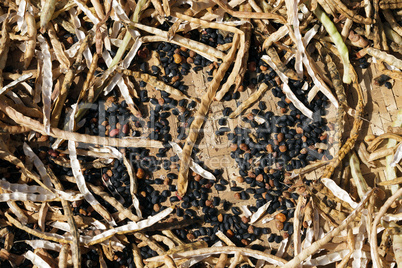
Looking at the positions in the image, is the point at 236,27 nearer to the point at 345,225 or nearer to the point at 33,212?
the point at 345,225

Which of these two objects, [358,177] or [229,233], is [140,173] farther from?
[358,177]

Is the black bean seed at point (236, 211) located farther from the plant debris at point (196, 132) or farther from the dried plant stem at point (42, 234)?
the dried plant stem at point (42, 234)

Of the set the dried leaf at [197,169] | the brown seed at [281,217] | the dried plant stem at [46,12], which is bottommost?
the brown seed at [281,217]

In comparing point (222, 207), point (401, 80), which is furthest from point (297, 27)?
A: point (222, 207)

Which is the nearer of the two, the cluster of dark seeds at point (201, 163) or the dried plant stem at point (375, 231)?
the dried plant stem at point (375, 231)

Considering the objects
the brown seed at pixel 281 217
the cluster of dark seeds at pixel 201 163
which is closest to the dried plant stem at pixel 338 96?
the cluster of dark seeds at pixel 201 163

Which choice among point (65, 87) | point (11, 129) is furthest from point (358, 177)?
point (11, 129)

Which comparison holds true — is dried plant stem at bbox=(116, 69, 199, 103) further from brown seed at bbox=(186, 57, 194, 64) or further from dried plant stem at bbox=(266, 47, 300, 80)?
dried plant stem at bbox=(266, 47, 300, 80)
